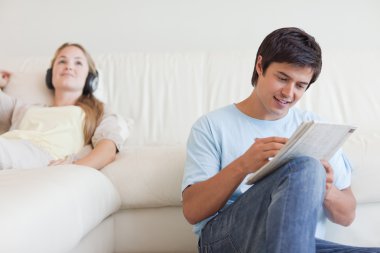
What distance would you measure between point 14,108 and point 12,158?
448 mm

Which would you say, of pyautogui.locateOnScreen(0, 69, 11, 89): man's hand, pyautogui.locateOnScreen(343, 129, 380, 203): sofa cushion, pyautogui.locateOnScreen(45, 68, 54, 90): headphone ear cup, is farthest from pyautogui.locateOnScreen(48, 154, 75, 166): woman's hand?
pyautogui.locateOnScreen(343, 129, 380, 203): sofa cushion

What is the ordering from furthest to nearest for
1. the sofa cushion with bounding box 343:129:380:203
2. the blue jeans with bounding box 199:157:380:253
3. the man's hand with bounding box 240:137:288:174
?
1. the sofa cushion with bounding box 343:129:380:203
2. the man's hand with bounding box 240:137:288:174
3. the blue jeans with bounding box 199:157:380:253

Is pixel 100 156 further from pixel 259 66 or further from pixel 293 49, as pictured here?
pixel 293 49

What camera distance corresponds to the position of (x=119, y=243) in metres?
1.33

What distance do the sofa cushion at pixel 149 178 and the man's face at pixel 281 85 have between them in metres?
0.41

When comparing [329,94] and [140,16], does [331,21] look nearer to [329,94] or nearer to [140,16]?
[329,94]

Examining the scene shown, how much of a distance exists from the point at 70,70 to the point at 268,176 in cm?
108

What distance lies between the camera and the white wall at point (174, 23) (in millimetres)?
2043

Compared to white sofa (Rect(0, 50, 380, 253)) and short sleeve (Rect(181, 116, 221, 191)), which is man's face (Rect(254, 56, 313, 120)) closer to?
short sleeve (Rect(181, 116, 221, 191))

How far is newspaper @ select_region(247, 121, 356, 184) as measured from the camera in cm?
78

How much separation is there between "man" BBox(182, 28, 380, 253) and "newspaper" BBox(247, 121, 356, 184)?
2cm

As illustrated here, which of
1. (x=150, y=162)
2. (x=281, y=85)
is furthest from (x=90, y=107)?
(x=281, y=85)

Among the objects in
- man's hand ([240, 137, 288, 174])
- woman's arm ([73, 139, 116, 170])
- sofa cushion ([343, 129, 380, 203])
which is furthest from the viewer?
woman's arm ([73, 139, 116, 170])

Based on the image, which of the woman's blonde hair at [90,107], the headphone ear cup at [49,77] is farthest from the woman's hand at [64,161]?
the headphone ear cup at [49,77]
